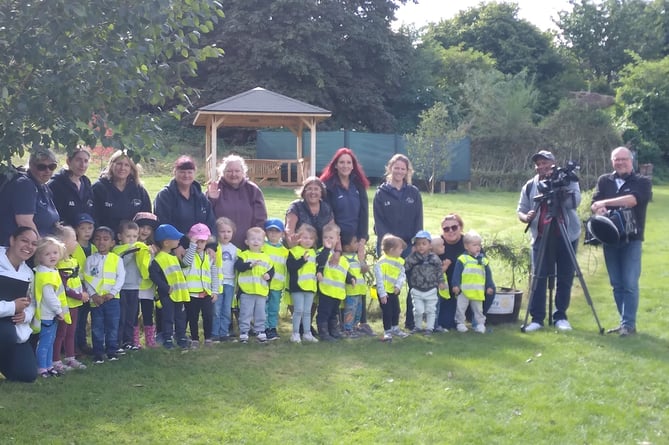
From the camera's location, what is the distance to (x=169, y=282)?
22.1 feet

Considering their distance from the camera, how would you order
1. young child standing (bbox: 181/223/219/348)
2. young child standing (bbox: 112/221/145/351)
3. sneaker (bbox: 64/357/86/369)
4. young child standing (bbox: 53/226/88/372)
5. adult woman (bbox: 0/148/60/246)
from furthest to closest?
1. young child standing (bbox: 181/223/219/348)
2. young child standing (bbox: 112/221/145/351)
3. sneaker (bbox: 64/357/86/369)
4. young child standing (bbox: 53/226/88/372)
5. adult woman (bbox: 0/148/60/246)

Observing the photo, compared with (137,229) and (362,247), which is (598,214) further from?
(137,229)

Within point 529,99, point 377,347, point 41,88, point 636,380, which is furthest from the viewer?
point 529,99

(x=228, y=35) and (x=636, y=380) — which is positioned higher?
(x=228, y=35)

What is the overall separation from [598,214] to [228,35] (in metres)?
28.3

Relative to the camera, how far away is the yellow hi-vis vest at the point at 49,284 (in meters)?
5.73

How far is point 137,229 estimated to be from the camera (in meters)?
6.59

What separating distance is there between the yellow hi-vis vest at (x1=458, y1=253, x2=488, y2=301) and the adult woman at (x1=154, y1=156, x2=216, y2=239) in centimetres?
260

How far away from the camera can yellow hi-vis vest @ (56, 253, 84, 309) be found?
6035mm

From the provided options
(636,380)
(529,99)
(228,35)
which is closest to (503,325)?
(636,380)

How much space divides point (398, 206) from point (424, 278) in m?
0.79

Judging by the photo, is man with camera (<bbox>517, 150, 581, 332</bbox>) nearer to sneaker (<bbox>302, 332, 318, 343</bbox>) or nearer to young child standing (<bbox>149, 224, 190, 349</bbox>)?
sneaker (<bbox>302, 332, 318, 343</bbox>)

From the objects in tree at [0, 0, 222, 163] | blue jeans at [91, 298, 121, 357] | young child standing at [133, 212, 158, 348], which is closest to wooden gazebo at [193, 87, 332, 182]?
young child standing at [133, 212, 158, 348]

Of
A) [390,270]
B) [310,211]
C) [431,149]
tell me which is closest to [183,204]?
[310,211]
